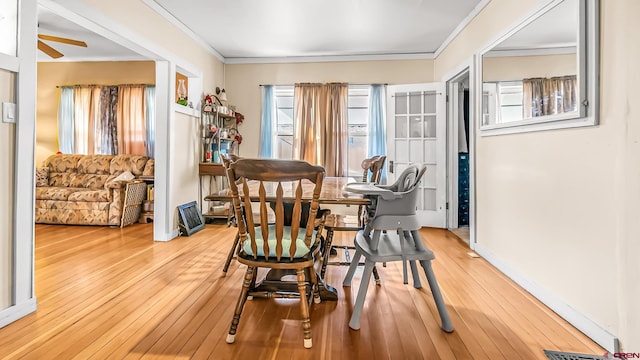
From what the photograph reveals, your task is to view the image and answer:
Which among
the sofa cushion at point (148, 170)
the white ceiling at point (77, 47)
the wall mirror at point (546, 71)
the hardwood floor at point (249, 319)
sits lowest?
the hardwood floor at point (249, 319)

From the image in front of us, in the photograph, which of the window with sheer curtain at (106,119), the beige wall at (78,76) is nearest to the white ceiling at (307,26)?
the beige wall at (78,76)

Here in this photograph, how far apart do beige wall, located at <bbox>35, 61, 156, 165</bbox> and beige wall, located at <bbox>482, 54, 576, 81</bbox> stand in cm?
547

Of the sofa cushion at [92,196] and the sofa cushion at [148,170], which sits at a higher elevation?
the sofa cushion at [148,170]

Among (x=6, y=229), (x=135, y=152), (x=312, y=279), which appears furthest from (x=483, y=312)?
(x=135, y=152)

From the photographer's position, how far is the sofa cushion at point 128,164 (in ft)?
17.5

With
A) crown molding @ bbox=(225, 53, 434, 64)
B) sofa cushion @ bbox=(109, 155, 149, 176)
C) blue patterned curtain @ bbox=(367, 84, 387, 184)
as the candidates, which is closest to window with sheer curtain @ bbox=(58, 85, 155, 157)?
sofa cushion @ bbox=(109, 155, 149, 176)

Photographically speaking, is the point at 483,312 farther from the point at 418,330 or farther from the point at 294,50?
the point at 294,50

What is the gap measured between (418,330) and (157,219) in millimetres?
3256

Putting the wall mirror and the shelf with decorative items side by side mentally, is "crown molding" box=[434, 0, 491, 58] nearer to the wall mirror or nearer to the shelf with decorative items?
the wall mirror

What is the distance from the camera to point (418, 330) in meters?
1.88

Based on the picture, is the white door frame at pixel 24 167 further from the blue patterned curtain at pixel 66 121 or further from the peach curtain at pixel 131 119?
the blue patterned curtain at pixel 66 121

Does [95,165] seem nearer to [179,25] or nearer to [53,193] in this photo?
[53,193]

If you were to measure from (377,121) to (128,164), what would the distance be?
4074 millimetres

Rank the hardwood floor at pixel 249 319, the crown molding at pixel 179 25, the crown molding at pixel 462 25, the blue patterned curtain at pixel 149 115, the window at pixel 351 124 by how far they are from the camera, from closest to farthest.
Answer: the hardwood floor at pixel 249 319, the crown molding at pixel 462 25, the crown molding at pixel 179 25, the window at pixel 351 124, the blue patterned curtain at pixel 149 115
